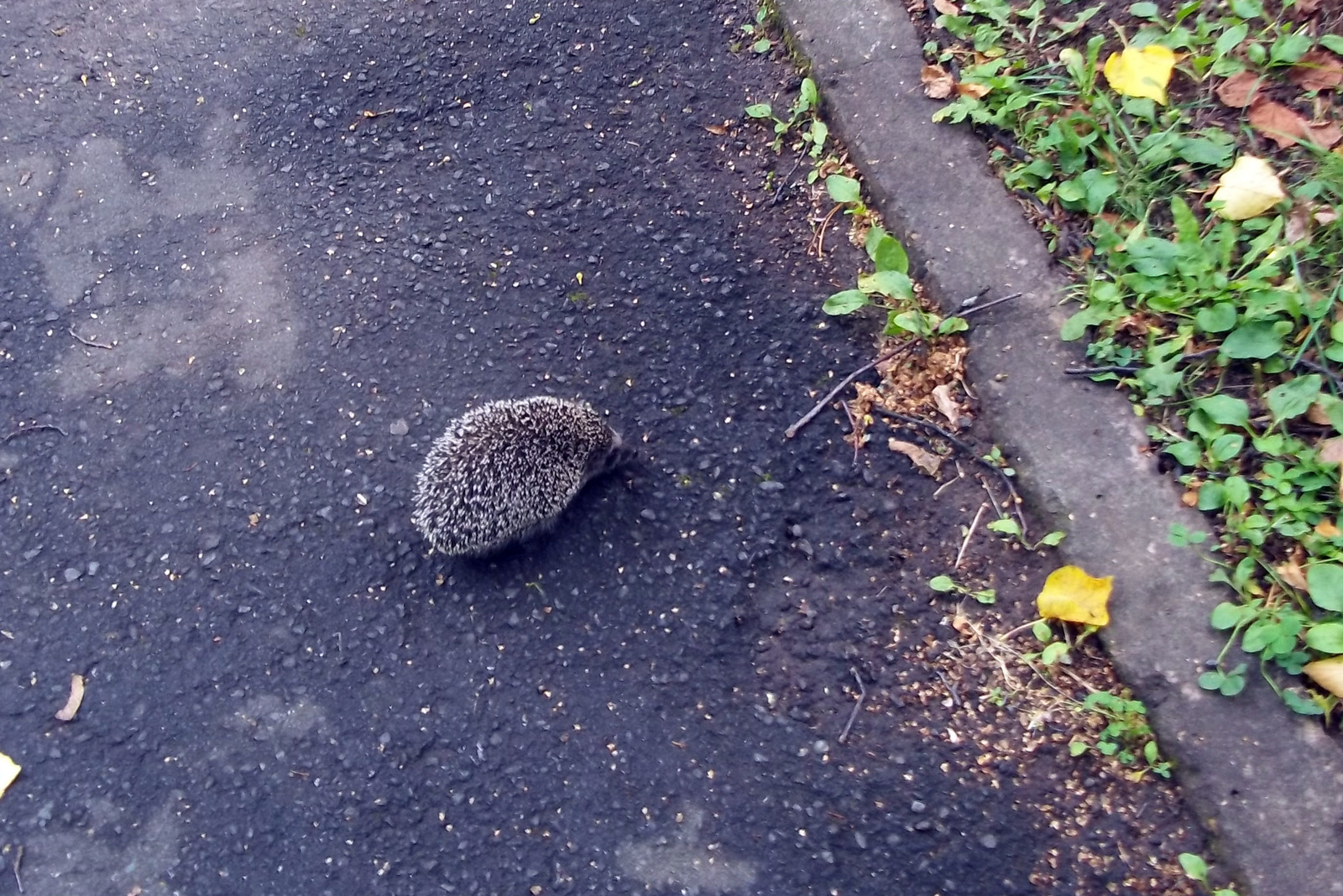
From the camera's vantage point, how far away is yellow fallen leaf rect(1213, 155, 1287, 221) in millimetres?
3576

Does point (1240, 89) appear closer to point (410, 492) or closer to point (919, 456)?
point (919, 456)

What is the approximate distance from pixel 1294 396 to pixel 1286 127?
126cm

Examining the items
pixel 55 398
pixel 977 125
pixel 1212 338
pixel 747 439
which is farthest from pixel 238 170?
pixel 1212 338

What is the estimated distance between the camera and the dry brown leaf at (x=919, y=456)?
11.8 feet

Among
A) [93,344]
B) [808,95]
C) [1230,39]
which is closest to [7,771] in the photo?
[93,344]

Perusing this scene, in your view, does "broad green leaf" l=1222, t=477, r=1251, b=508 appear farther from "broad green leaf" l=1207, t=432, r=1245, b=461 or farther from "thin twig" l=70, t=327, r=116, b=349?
"thin twig" l=70, t=327, r=116, b=349

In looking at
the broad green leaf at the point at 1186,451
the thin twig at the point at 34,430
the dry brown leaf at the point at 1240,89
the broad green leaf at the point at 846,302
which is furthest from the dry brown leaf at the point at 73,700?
the dry brown leaf at the point at 1240,89

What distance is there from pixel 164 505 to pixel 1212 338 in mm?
4286

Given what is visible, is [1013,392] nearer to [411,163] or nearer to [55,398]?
[411,163]

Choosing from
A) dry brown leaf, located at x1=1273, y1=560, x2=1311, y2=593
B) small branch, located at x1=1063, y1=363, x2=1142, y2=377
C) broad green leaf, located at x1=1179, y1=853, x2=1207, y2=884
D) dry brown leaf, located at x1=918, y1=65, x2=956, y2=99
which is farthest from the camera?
dry brown leaf, located at x1=918, y1=65, x2=956, y2=99

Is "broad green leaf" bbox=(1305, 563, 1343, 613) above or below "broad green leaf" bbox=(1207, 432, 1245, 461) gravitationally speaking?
below

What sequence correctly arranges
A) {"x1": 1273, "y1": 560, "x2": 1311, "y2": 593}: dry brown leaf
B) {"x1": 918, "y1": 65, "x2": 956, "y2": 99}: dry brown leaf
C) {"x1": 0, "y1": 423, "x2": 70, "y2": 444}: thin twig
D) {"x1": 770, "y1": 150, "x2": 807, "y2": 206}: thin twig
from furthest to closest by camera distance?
{"x1": 770, "y1": 150, "x2": 807, "y2": 206}: thin twig < {"x1": 918, "y1": 65, "x2": 956, "y2": 99}: dry brown leaf < {"x1": 0, "y1": 423, "x2": 70, "y2": 444}: thin twig < {"x1": 1273, "y1": 560, "x2": 1311, "y2": 593}: dry brown leaf

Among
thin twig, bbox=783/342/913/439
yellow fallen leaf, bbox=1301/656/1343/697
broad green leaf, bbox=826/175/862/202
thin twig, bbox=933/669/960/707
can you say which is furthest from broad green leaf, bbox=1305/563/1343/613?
broad green leaf, bbox=826/175/862/202

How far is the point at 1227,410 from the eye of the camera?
3.31m
